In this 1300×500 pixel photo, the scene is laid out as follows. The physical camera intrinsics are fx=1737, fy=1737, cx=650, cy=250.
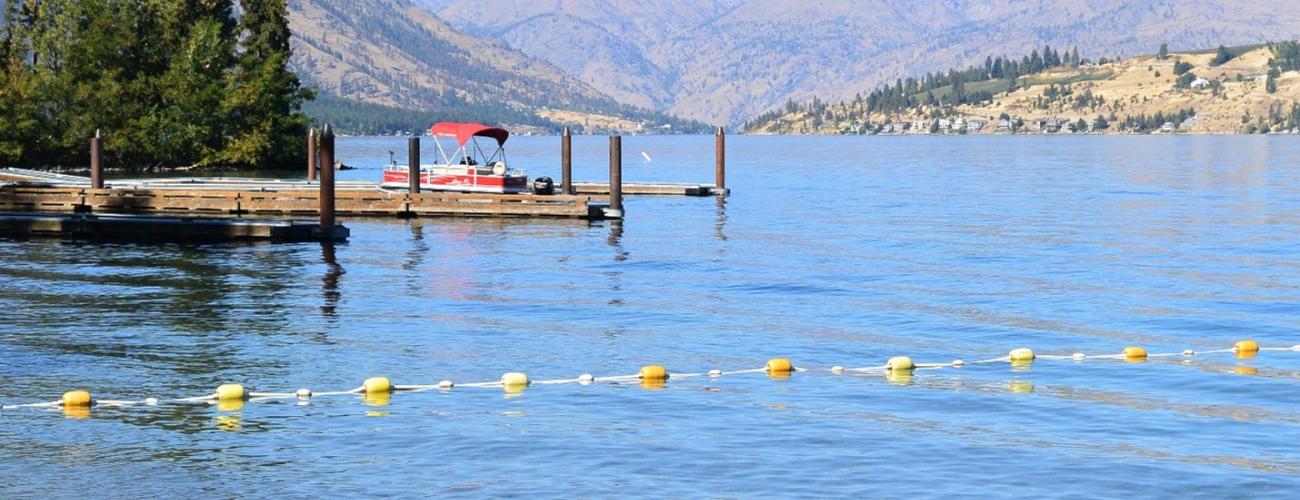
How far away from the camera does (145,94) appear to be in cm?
12081

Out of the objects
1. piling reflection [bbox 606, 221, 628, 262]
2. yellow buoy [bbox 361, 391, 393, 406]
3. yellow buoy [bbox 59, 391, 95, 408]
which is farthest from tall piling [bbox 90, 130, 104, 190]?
yellow buoy [bbox 361, 391, 393, 406]

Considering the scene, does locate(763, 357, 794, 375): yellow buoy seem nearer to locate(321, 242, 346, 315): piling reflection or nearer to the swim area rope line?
the swim area rope line

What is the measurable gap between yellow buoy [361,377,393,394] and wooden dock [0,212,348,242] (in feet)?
102

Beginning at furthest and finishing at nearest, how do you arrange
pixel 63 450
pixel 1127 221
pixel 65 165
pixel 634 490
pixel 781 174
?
pixel 781 174, pixel 65 165, pixel 1127 221, pixel 63 450, pixel 634 490

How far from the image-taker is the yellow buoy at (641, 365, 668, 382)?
1090 inches

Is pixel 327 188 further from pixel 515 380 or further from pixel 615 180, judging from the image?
pixel 515 380

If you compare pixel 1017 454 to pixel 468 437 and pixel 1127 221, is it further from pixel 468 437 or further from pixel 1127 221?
pixel 1127 221

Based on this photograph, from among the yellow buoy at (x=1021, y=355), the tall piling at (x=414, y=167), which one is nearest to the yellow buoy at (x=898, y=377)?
the yellow buoy at (x=1021, y=355)

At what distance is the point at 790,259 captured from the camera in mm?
53031

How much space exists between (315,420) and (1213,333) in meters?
18.9

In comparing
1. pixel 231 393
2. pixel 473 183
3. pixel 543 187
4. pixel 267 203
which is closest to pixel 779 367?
pixel 231 393

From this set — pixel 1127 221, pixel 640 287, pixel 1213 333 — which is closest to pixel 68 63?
pixel 1127 221

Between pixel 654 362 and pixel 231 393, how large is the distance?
7.72 meters

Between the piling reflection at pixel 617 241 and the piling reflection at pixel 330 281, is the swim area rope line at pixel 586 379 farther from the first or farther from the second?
the piling reflection at pixel 617 241
